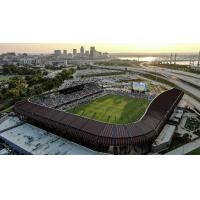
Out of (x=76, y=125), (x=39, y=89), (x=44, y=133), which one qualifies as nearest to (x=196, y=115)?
(x=76, y=125)

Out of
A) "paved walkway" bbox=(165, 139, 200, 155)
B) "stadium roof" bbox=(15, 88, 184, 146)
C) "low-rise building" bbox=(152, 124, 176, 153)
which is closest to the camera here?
"stadium roof" bbox=(15, 88, 184, 146)

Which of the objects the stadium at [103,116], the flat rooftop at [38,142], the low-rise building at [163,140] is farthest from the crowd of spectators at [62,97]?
the low-rise building at [163,140]

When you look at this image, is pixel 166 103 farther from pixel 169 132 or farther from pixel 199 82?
pixel 199 82

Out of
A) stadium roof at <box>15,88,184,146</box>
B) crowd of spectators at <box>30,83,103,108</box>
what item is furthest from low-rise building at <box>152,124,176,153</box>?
crowd of spectators at <box>30,83,103,108</box>

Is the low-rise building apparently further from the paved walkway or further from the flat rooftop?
the flat rooftop

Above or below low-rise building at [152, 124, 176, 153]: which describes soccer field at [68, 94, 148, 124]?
above

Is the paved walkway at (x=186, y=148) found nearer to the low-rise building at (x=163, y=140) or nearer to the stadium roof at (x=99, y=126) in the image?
the low-rise building at (x=163, y=140)
